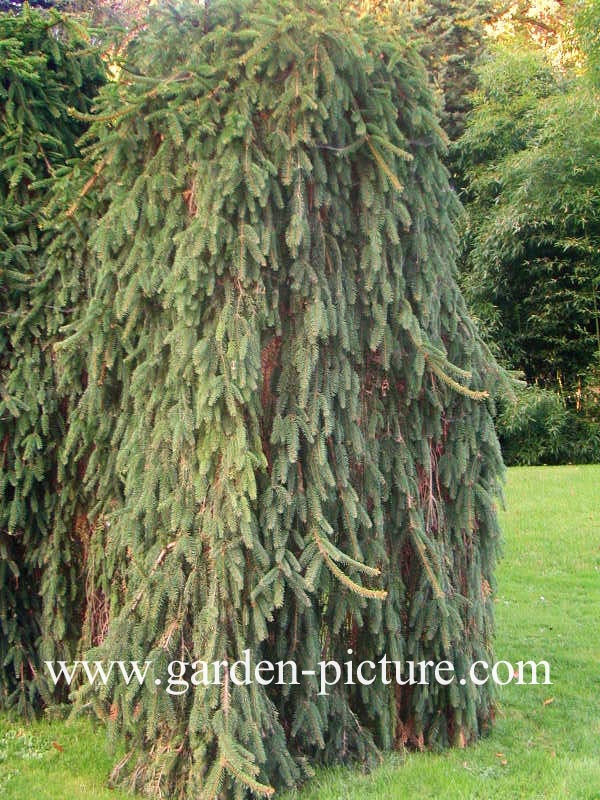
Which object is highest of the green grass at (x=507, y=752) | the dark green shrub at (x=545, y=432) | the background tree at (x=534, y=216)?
the background tree at (x=534, y=216)

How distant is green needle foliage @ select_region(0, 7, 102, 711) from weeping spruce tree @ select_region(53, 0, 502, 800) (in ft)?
1.08

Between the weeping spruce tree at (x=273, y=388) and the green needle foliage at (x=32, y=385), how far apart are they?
1.08ft

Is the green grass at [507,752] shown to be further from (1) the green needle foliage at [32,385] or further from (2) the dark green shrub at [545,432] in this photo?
(2) the dark green shrub at [545,432]

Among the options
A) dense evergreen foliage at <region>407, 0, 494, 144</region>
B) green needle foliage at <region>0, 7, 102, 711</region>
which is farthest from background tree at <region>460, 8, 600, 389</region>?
green needle foliage at <region>0, 7, 102, 711</region>

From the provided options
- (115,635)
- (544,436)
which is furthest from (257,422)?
(544,436)

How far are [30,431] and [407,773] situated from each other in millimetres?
2202

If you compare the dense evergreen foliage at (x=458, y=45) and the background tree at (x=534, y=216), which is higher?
the dense evergreen foliage at (x=458, y=45)

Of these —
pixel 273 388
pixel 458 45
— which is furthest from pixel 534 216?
pixel 273 388

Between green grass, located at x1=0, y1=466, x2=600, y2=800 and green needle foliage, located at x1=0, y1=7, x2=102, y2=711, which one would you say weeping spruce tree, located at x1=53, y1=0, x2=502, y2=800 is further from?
green needle foliage, located at x1=0, y1=7, x2=102, y2=711

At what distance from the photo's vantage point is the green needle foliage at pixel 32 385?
393 centimetres

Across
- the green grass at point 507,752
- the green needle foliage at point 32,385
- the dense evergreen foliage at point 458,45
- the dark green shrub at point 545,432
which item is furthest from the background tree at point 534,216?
the green needle foliage at point 32,385

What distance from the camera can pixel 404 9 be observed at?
358 centimetres

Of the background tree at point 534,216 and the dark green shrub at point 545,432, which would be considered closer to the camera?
the background tree at point 534,216

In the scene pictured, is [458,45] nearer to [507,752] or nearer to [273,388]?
[273,388]
